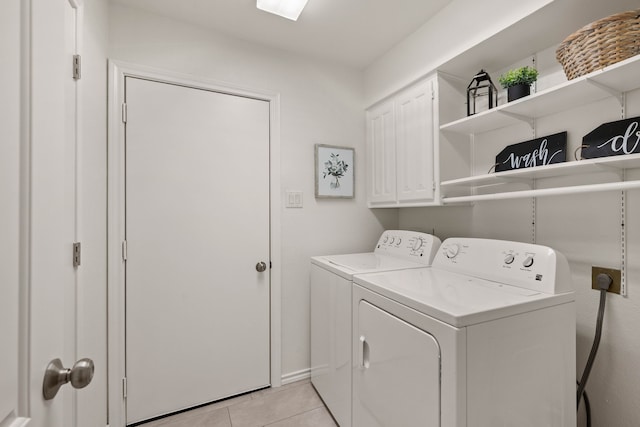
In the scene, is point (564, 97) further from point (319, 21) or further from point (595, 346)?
point (319, 21)

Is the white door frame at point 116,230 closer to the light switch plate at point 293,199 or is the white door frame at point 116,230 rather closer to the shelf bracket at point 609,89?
the light switch plate at point 293,199

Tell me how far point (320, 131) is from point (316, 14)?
0.77 meters

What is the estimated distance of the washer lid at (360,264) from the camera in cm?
162

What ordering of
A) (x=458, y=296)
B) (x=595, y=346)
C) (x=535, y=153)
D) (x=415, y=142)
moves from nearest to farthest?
(x=458, y=296)
(x=595, y=346)
(x=535, y=153)
(x=415, y=142)

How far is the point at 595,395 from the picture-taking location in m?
1.28

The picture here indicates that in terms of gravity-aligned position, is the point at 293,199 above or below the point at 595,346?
above

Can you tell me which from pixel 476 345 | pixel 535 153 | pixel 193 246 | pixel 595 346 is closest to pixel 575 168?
pixel 535 153

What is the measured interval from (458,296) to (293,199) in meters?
1.34

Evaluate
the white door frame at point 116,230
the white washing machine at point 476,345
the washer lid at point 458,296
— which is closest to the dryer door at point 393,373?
the white washing machine at point 476,345

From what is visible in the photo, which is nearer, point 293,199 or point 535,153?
point 535,153

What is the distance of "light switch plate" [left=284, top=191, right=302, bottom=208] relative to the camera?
2.12 m

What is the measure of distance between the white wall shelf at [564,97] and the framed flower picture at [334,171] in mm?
825

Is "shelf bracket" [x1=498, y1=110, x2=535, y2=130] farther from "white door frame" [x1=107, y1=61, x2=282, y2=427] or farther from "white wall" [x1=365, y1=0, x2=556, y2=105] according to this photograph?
"white door frame" [x1=107, y1=61, x2=282, y2=427]

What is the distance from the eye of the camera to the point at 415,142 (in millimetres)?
1882
